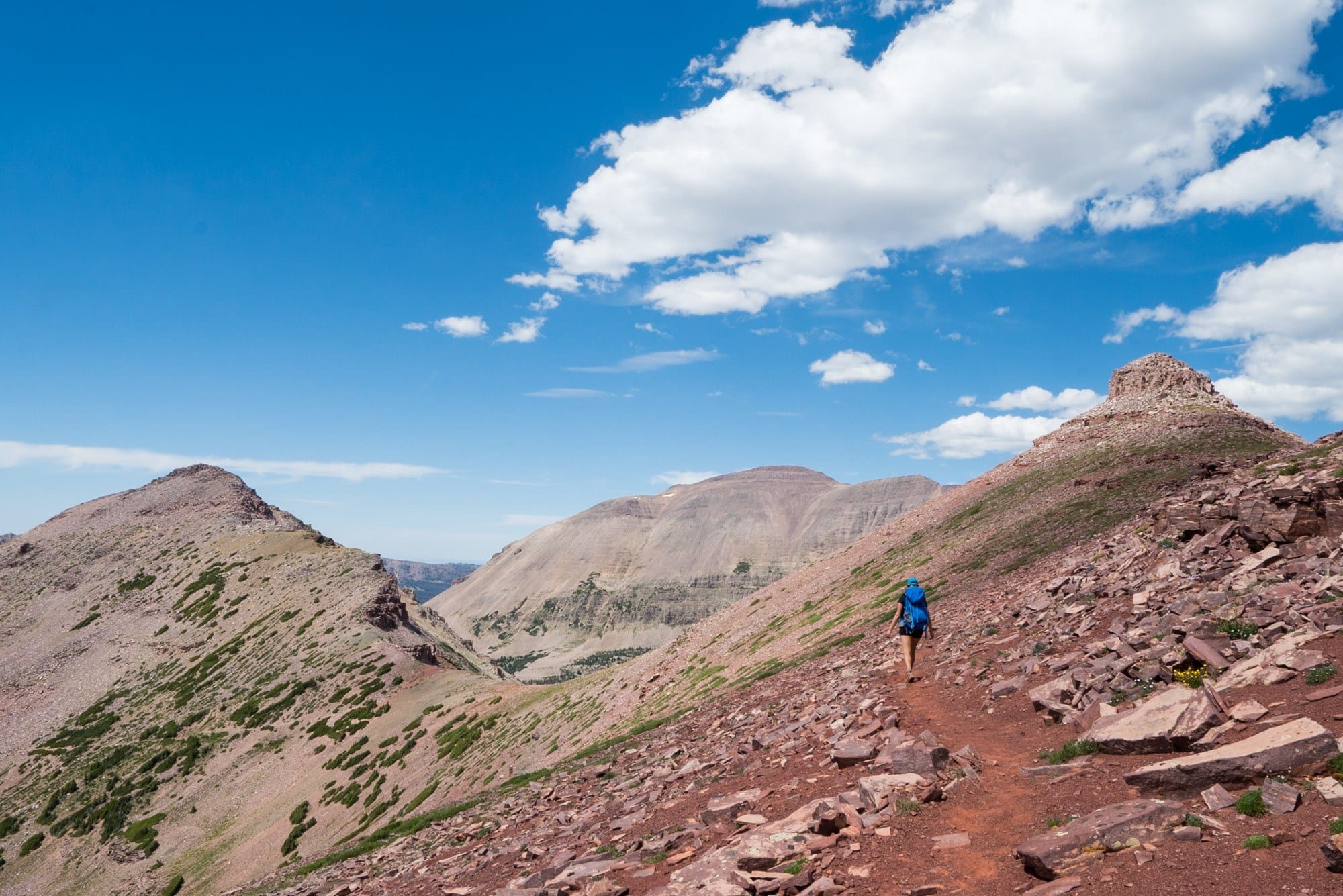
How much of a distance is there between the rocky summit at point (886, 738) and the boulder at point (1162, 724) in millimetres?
55

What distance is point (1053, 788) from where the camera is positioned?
1150 cm

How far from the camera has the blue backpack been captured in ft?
72.1

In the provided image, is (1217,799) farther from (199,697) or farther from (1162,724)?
(199,697)

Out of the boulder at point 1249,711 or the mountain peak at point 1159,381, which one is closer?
the boulder at point 1249,711

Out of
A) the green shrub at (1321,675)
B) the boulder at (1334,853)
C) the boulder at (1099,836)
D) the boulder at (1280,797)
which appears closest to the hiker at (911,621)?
the green shrub at (1321,675)

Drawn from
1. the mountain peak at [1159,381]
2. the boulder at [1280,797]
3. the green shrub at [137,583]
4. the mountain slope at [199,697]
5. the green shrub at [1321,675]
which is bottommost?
the mountain slope at [199,697]

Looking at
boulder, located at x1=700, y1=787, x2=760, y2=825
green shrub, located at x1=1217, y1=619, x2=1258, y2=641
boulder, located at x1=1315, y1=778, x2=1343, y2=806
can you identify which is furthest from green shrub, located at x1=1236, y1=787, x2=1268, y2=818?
boulder, located at x1=700, y1=787, x2=760, y2=825

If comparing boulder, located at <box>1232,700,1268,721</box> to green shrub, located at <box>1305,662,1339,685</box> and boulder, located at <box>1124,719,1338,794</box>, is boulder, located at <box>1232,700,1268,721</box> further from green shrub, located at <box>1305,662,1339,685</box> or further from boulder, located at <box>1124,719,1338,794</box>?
green shrub, located at <box>1305,662,1339,685</box>

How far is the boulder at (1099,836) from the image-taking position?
922cm

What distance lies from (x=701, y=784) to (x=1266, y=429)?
5016cm

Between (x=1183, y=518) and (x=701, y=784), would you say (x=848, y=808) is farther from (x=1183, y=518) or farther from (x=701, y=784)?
(x=1183, y=518)

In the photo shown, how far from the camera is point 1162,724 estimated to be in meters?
11.4

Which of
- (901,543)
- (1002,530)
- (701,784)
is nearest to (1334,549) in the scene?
(701,784)

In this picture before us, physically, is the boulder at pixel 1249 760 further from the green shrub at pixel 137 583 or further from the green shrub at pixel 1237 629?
the green shrub at pixel 137 583
